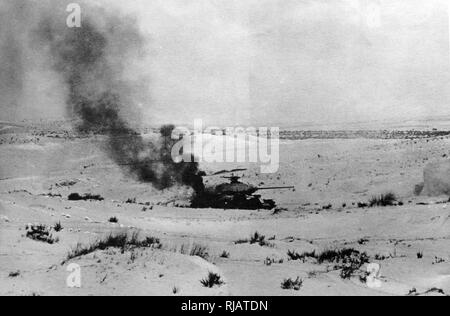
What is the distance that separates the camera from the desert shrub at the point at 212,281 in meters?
6.75

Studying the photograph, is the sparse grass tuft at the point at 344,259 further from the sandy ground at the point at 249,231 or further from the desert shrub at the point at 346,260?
the sandy ground at the point at 249,231

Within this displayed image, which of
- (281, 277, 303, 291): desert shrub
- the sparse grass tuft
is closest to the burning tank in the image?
the sparse grass tuft

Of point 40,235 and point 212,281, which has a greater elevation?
point 40,235

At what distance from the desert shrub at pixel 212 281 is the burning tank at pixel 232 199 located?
1461 centimetres

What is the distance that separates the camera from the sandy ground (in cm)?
679

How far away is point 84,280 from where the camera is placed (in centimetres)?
649

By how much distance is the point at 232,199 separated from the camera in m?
22.0

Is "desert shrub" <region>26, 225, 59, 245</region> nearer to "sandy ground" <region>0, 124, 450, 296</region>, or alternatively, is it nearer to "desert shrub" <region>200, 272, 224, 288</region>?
"sandy ground" <region>0, 124, 450, 296</region>

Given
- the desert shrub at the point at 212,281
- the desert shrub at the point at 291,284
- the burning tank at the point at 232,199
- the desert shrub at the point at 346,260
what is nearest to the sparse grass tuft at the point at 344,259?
the desert shrub at the point at 346,260

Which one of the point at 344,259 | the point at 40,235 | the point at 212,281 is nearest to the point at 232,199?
the point at 40,235

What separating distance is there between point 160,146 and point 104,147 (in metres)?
7.20

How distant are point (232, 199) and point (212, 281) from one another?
1520 centimetres

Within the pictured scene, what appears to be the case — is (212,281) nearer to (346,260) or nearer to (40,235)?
(346,260)
